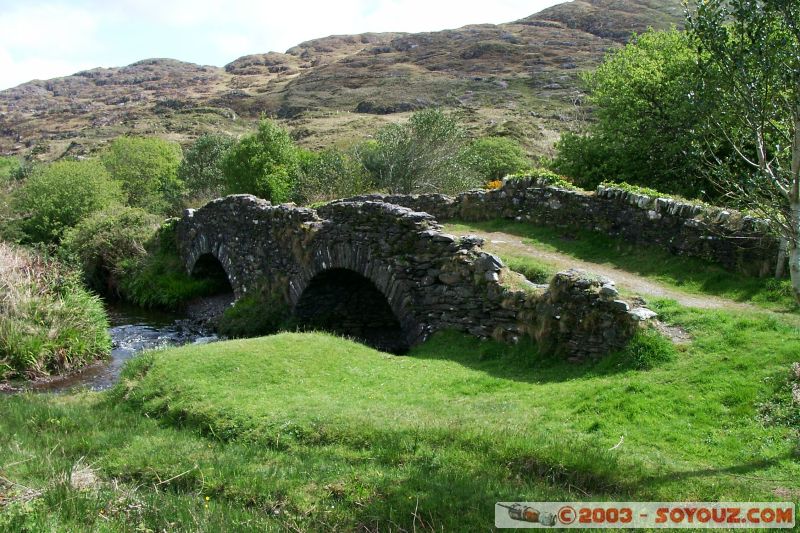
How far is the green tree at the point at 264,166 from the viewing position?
39.7 meters

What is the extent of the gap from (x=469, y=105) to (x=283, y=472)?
4198 inches

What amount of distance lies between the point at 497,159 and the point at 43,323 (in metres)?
36.2

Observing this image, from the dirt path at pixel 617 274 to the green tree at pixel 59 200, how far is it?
2551cm

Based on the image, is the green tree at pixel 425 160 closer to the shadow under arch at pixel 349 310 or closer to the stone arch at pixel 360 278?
the shadow under arch at pixel 349 310

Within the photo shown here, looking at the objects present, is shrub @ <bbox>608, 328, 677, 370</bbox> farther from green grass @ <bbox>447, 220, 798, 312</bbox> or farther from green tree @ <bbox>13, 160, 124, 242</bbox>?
green tree @ <bbox>13, 160, 124, 242</bbox>

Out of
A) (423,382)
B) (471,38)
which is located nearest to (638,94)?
(423,382)

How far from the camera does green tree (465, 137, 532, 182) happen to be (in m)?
45.3

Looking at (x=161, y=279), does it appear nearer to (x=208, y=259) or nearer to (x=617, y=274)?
(x=208, y=259)

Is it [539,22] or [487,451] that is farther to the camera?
[539,22]

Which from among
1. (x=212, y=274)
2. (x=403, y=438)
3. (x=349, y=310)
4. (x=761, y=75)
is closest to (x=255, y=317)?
(x=349, y=310)

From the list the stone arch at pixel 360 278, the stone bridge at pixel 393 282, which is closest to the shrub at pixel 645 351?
the stone bridge at pixel 393 282

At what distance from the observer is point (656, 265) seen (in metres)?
15.9

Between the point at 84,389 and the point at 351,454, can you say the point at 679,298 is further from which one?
the point at 84,389

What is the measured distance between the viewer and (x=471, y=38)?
6565 inches
